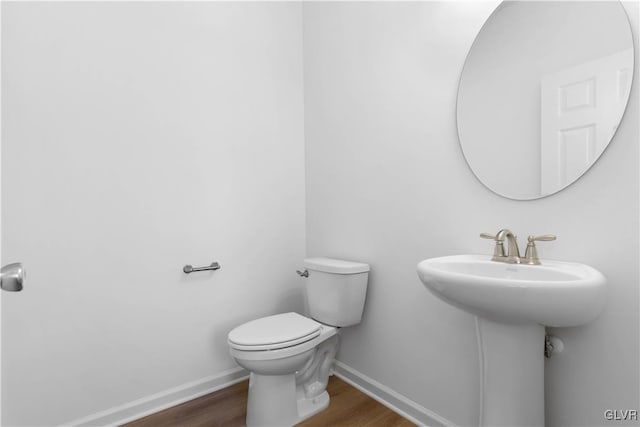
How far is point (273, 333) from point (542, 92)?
1411 mm

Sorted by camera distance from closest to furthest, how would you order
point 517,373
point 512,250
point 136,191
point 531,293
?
point 531,293, point 517,373, point 512,250, point 136,191

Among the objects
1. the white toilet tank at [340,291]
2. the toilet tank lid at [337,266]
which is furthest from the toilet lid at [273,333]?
the toilet tank lid at [337,266]

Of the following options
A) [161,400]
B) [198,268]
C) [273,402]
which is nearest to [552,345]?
[273,402]

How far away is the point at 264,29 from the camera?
2.05 meters

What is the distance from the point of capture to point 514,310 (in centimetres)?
87

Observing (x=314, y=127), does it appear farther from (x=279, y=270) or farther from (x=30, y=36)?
(x=30, y=36)

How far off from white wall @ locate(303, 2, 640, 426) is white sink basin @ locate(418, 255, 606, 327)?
0.16 meters

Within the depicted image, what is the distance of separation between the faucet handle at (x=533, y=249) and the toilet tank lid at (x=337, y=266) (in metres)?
0.79

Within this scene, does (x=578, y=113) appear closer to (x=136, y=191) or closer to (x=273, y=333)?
(x=273, y=333)

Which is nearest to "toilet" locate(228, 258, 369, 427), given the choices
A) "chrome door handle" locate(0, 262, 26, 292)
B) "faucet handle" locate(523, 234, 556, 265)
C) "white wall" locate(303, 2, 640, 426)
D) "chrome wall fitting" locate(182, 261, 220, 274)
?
"white wall" locate(303, 2, 640, 426)

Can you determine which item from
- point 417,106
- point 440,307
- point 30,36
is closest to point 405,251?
point 440,307

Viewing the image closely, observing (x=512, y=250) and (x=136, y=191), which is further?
(x=136, y=191)

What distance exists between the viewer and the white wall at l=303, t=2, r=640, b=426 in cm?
100

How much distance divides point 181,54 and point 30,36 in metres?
0.61
